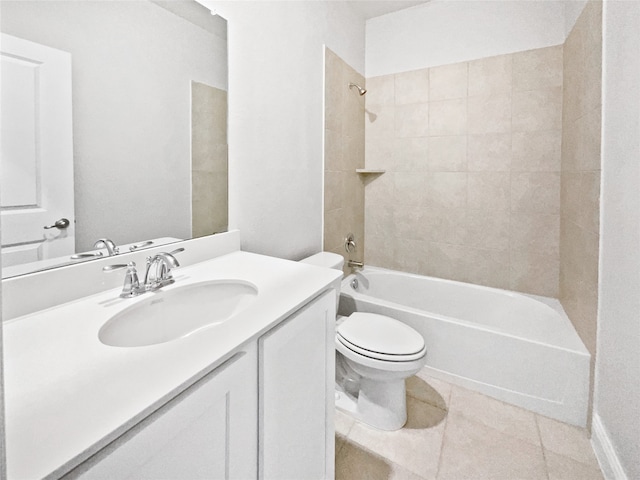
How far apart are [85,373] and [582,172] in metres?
2.20

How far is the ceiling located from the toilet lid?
226 centimetres

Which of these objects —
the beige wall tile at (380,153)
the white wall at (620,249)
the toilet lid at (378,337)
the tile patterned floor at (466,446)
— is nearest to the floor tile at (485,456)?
the tile patterned floor at (466,446)

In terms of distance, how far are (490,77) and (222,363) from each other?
2.54 metres

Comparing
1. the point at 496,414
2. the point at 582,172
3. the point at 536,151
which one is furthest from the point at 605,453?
the point at 536,151

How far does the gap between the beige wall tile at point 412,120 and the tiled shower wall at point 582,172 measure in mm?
866

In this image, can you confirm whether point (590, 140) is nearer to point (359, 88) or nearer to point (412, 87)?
point (412, 87)

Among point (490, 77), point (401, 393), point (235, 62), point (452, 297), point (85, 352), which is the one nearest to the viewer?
point (85, 352)

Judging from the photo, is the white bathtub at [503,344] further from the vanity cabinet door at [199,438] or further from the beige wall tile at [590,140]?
the vanity cabinet door at [199,438]

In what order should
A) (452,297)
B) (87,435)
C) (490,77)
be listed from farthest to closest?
(452,297), (490,77), (87,435)

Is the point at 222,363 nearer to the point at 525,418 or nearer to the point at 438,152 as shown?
the point at 525,418

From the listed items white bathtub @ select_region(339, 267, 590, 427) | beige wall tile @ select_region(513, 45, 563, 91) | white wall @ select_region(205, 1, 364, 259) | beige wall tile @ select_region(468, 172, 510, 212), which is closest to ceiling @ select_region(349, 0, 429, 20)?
white wall @ select_region(205, 1, 364, 259)

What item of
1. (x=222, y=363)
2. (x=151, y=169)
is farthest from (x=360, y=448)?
(x=151, y=169)

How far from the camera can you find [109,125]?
104 centimetres

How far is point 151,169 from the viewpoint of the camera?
1.16 meters
